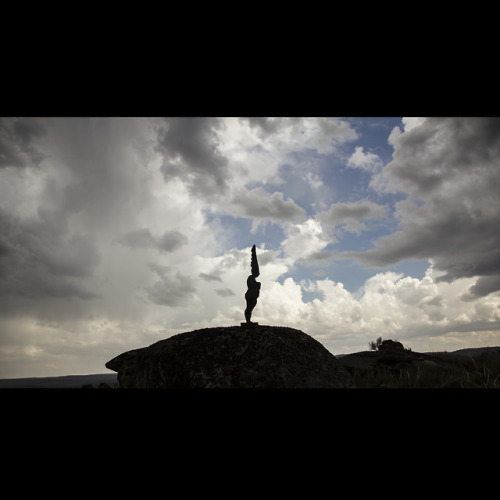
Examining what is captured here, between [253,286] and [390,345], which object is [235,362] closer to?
[253,286]

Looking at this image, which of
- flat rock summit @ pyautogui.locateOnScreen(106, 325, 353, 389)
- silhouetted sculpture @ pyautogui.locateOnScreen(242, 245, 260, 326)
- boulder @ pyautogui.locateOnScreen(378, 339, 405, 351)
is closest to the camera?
flat rock summit @ pyautogui.locateOnScreen(106, 325, 353, 389)

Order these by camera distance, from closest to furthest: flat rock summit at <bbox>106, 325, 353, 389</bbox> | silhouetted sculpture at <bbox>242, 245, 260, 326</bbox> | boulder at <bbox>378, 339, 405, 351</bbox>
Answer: flat rock summit at <bbox>106, 325, 353, 389</bbox>
silhouetted sculpture at <bbox>242, 245, 260, 326</bbox>
boulder at <bbox>378, 339, 405, 351</bbox>

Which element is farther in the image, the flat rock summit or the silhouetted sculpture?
the silhouetted sculpture

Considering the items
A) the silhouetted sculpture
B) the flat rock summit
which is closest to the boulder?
the flat rock summit

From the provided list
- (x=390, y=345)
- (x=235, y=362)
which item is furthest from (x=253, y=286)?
(x=390, y=345)

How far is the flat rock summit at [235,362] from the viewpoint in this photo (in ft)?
20.7

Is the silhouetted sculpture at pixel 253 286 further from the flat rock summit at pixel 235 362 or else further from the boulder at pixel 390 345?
the boulder at pixel 390 345

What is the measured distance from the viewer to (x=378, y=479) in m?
1.35

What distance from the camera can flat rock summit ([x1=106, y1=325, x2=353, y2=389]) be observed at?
632 cm

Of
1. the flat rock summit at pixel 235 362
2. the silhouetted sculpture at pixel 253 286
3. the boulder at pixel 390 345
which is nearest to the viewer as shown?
the flat rock summit at pixel 235 362

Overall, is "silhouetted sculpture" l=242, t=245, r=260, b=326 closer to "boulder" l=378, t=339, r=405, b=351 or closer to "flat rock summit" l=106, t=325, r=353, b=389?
"flat rock summit" l=106, t=325, r=353, b=389

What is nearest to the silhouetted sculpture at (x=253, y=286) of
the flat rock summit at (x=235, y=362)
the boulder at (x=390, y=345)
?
the flat rock summit at (x=235, y=362)

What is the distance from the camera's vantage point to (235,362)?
261 inches
